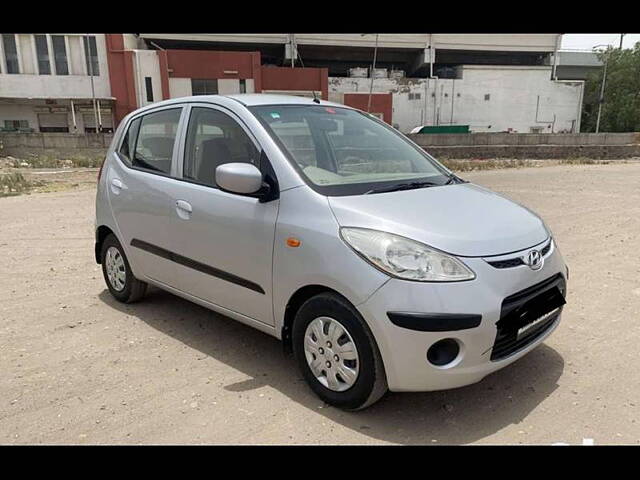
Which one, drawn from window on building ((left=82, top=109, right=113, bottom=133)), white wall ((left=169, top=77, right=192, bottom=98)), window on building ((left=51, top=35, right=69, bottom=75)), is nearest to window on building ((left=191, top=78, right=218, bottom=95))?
white wall ((left=169, top=77, right=192, bottom=98))

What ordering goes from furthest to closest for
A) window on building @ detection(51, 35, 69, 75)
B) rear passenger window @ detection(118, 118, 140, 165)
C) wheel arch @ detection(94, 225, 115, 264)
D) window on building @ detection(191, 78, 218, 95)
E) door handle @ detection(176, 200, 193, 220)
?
1. window on building @ detection(191, 78, 218, 95)
2. window on building @ detection(51, 35, 69, 75)
3. wheel arch @ detection(94, 225, 115, 264)
4. rear passenger window @ detection(118, 118, 140, 165)
5. door handle @ detection(176, 200, 193, 220)

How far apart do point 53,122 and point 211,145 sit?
45.1m

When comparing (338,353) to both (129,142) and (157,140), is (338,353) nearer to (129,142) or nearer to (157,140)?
(157,140)

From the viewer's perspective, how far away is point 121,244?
440cm

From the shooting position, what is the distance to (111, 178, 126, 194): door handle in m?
4.30

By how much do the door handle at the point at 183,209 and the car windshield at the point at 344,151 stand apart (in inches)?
32.8

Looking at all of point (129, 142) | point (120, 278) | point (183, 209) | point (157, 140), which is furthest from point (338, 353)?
point (129, 142)

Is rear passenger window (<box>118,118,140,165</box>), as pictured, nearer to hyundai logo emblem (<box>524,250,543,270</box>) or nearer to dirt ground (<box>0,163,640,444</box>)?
dirt ground (<box>0,163,640,444</box>)

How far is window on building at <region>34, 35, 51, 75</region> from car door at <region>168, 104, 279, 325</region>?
43523 mm

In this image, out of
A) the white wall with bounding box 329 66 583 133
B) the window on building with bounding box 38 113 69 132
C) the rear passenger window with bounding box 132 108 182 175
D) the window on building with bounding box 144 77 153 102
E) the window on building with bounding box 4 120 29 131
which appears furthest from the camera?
the white wall with bounding box 329 66 583 133

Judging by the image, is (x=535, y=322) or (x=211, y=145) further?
(x=211, y=145)

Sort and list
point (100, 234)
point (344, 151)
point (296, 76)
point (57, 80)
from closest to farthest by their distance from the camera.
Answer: point (344, 151)
point (100, 234)
point (57, 80)
point (296, 76)

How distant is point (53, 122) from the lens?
137 ft
